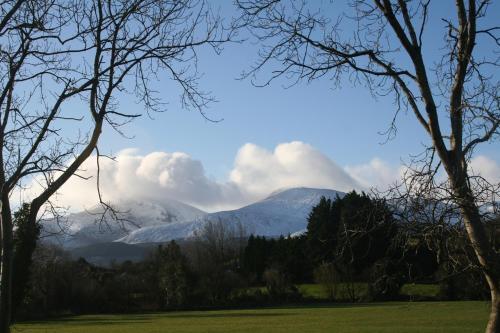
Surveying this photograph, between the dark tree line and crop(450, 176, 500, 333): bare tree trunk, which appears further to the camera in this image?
the dark tree line

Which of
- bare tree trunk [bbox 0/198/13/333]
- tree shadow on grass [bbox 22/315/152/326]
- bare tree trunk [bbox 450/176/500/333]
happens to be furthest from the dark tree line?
bare tree trunk [bbox 450/176/500/333]

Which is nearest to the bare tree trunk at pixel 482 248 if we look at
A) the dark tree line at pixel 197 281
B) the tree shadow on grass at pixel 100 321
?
the tree shadow on grass at pixel 100 321

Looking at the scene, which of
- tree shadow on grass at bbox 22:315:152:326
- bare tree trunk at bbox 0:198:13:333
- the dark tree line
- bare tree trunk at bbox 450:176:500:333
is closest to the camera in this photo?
bare tree trunk at bbox 450:176:500:333

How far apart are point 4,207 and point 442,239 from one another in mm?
4747

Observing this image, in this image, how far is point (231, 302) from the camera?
214 feet

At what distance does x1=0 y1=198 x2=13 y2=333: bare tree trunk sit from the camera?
21.9ft

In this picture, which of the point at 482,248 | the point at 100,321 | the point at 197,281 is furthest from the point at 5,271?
the point at 197,281

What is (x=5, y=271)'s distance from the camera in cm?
672

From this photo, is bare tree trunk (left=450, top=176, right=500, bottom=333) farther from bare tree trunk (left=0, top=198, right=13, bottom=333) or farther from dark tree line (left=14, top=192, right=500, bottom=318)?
dark tree line (left=14, top=192, right=500, bottom=318)

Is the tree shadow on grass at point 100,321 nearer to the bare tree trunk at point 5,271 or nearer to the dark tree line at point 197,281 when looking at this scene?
the dark tree line at point 197,281

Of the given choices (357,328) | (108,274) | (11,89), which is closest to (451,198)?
(11,89)

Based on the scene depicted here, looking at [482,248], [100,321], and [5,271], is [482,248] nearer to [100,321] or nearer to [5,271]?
[5,271]

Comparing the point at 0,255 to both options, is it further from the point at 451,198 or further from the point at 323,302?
the point at 323,302

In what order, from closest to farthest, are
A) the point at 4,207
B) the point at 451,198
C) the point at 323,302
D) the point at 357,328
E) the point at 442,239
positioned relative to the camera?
1. the point at 451,198
2. the point at 442,239
3. the point at 4,207
4. the point at 357,328
5. the point at 323,302
